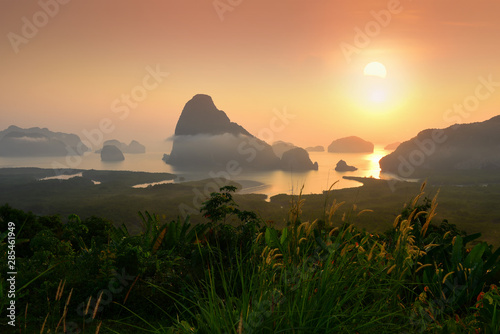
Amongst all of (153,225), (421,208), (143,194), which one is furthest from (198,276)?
(143,194)

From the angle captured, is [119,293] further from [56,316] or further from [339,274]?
[339,274]

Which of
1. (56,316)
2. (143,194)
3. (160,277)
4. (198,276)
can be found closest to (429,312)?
(198,276)

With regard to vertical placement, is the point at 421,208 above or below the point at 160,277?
above

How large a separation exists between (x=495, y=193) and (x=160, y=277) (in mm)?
157903

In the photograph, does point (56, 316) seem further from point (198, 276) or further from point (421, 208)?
point (421, 208)

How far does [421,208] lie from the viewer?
27.8 feet

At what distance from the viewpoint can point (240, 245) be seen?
7.21 m

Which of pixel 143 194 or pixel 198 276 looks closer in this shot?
pixel 198 276

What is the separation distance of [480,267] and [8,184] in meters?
202

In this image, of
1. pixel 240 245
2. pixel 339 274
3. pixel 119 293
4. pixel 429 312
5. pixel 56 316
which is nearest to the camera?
pixel 339 274

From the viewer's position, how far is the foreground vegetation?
3434 millimetres

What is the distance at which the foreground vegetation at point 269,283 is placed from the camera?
343 cm

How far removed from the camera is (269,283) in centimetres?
370

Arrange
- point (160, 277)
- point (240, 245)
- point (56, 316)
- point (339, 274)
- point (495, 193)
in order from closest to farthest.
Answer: point (339, 274) → point (56, 316) → point (160, 277) → point (240, 245) → point (495, 193)
